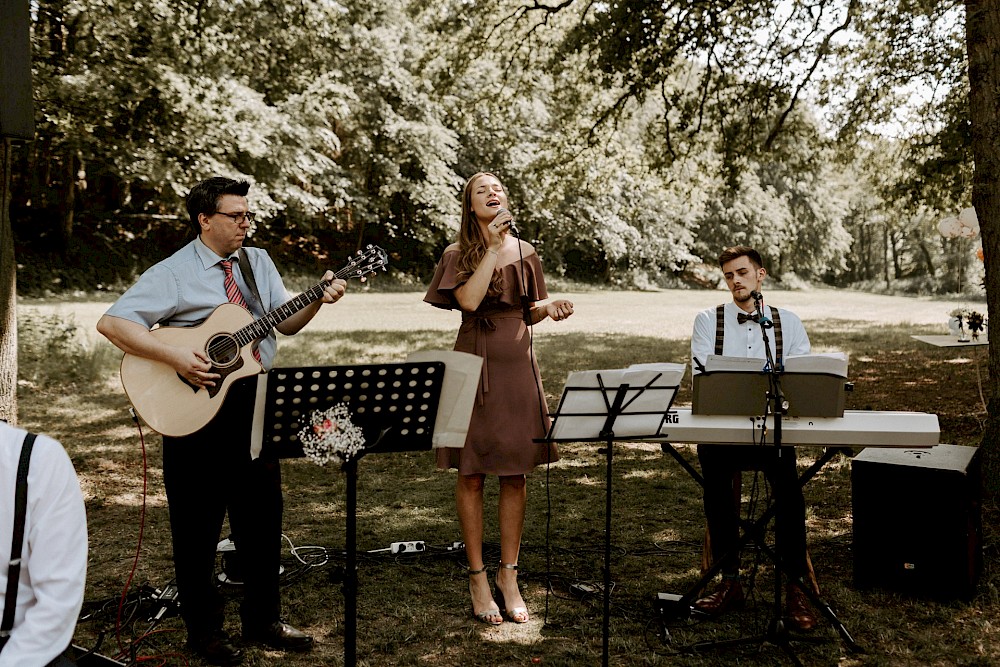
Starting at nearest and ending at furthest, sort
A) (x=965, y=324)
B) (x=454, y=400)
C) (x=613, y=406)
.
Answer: (x=454, y=400)
(x=613, y=406)
(x=965, y=324)

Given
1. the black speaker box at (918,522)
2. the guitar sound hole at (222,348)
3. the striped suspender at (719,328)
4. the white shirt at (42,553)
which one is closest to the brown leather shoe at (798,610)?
the black speaker box at (918,522)

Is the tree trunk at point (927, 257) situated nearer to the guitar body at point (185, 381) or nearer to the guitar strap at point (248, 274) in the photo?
the guitar strap at point (248, 274)

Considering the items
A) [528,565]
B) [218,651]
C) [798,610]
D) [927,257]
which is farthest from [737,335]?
[927,257]

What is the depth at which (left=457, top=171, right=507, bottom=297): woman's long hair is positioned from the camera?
15.2 ft

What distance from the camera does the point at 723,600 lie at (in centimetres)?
468

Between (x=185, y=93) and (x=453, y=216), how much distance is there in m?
20.2

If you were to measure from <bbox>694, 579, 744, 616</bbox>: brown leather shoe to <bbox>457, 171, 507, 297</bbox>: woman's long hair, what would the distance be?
6.51ft

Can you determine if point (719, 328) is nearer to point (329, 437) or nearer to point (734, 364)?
point (734, 364)

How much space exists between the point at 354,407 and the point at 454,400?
42cm

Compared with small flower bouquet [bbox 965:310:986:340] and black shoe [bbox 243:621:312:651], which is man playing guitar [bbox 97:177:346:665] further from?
small flower bouquet [bbox 965:310:986:340]

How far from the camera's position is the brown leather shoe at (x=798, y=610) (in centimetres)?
444

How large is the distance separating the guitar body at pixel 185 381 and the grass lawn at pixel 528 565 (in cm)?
91

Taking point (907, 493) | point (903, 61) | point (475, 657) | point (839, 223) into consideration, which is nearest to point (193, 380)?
point (475, 657)

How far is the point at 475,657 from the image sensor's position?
4215mm
